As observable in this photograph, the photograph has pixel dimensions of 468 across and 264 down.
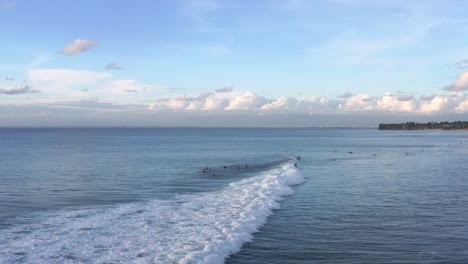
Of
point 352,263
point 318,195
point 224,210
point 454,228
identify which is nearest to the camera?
point 352,263

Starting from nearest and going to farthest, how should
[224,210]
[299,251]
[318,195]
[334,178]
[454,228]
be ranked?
1. [299,251]
2. [454,228]
3. [224,210]
4. [318,195]
5. [334,178]

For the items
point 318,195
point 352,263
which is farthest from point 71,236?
point 318,195

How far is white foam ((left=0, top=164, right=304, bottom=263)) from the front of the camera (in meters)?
18.1

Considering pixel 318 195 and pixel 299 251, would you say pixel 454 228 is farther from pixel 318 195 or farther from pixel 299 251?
pixel 318 195

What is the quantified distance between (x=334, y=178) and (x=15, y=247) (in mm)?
33266

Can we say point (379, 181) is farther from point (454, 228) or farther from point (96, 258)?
point (96, 258)

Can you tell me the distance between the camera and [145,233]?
2183 centimetres

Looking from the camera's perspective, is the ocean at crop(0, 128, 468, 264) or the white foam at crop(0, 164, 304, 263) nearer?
the white foam at crop(0, 164, 304, 263)

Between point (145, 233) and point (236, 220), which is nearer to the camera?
point (145, 233)

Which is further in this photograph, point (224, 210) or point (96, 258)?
point (224, 210)

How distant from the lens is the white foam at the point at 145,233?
18109mm

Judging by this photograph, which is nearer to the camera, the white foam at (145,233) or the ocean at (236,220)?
the white foam at (145,233)

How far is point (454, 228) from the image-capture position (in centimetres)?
2273

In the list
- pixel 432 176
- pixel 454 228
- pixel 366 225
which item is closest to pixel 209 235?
pixel 366 225
